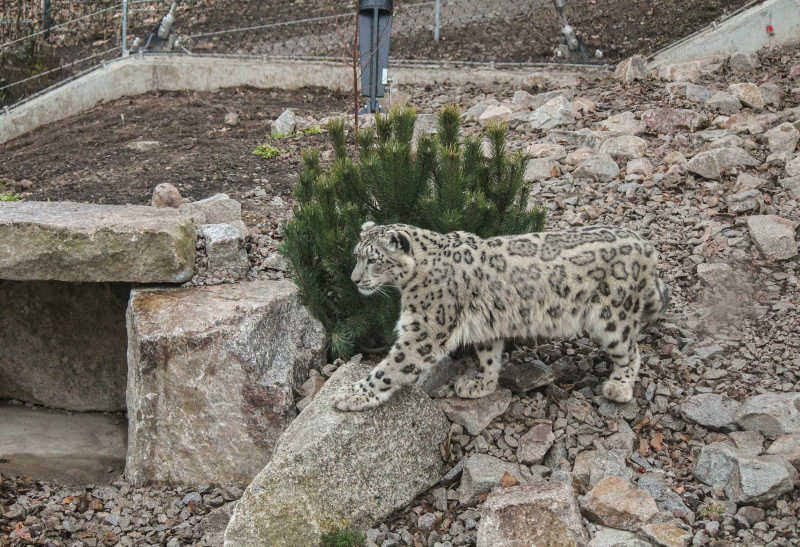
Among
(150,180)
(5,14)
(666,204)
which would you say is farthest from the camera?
(5,14)

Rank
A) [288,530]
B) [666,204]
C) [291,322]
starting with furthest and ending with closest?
[666,204]
[291,322]
[288,530]

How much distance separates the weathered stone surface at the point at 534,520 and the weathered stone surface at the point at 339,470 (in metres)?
0.81

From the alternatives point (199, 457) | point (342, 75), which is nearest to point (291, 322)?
point (199, 457)

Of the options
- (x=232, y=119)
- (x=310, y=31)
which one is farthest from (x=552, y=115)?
(x=310, y=31)

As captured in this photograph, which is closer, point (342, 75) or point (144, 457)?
point (144, 457)

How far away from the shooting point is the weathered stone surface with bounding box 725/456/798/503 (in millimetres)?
5285

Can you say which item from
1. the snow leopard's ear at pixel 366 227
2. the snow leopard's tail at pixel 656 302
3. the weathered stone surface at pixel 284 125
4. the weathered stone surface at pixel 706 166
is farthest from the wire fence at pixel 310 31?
the snow leopard's ear at pixel 366 227

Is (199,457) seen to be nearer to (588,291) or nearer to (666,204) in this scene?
(588,291)

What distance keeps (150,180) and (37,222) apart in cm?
291

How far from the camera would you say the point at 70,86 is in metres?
13.3

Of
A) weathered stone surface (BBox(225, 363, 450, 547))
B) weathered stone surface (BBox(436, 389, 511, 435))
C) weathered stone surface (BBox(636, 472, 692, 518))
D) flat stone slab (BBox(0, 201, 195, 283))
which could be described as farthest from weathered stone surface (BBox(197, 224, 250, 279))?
weathered stone surface (BBox(636, 472, 692, 518))

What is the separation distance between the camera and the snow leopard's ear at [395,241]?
19.4 ft

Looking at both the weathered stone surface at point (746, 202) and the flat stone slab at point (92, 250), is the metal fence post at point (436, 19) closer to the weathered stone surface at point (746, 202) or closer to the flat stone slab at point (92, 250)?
the weathered stone surface at point (746, 202)

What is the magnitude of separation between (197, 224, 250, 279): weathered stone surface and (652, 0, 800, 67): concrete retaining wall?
786 cm
